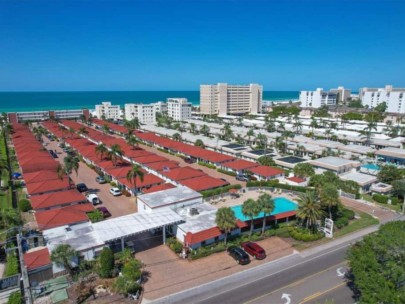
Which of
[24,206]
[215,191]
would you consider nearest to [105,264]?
[24,206]

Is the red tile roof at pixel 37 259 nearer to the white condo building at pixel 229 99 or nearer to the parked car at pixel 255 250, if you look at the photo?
the parked car at pixel 255 250

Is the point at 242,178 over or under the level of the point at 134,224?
under

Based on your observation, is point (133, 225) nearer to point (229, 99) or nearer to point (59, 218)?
point (59, 218)

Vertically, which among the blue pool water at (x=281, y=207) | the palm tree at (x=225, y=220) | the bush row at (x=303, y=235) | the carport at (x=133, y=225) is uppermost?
the palm tree at (x=225, y=220)

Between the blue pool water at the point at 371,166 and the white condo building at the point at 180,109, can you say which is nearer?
the blue pool water at the point at 371,166

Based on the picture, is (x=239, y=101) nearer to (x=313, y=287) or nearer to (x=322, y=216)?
(x=322, y=216)

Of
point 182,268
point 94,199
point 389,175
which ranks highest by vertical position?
point 389,175

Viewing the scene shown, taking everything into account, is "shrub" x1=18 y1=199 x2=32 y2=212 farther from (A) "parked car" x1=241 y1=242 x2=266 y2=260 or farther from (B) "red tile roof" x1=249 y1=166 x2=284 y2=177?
(B) "red tile roof" x1=249 y1=166 x2=284 y2=177

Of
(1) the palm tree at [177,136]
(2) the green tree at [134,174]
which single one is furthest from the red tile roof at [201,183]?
(1) the palm tree at [177,136]
